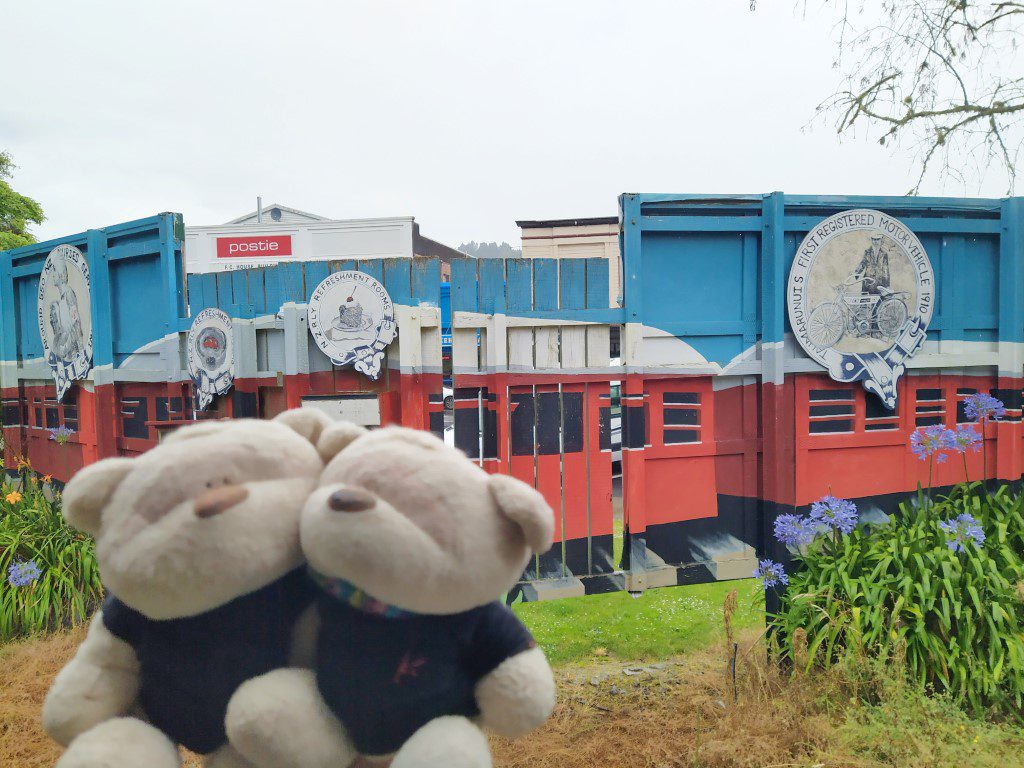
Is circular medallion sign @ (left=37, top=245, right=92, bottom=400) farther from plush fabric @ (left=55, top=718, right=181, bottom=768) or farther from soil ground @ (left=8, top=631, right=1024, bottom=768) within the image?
plush fabric @ (left=55, top=718, right=181, bottom=768)

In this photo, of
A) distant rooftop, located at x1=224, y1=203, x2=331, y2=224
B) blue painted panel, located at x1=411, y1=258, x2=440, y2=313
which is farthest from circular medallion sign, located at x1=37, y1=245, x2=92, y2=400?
distant rooftop, located at x1=224, y1=203, x2=331, y2=224

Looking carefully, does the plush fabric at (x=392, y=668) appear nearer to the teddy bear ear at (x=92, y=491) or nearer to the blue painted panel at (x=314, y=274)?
the teddy bear ear at (x=92, y=491)

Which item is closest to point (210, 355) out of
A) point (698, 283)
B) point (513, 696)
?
point (698, 283)

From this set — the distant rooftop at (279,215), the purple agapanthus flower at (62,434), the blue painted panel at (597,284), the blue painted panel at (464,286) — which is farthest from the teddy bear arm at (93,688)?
the distant rooftop at (279,215)

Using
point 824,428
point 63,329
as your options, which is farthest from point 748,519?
point 63,329

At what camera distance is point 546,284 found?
11.8 feet

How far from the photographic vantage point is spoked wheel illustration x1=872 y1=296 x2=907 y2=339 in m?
3.79

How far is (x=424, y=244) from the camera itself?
1847 cm

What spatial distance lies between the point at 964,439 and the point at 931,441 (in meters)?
0.20

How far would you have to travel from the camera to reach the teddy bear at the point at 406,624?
1.12 meters

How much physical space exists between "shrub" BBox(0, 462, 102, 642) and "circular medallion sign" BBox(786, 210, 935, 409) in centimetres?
426

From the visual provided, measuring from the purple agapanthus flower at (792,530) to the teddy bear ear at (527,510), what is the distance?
2760 mm

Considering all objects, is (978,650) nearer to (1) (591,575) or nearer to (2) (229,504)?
(1) (591,575)

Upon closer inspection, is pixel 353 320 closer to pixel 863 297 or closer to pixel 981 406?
pixel 863 297
